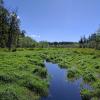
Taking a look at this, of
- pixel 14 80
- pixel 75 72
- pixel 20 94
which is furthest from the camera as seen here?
pixel 75 72

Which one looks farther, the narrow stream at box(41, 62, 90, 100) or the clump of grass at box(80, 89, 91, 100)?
the narrow stream at box(41, 62, 90, 100)

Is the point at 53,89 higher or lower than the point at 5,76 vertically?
lower

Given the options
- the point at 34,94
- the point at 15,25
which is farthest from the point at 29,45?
the point at 34,94

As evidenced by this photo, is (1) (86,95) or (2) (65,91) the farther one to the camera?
(2) (65,91)

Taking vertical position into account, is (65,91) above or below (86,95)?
below

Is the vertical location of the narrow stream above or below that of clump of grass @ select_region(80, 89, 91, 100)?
below

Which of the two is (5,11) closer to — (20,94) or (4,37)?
(4,37)

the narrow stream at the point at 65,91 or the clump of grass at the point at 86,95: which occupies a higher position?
the clump of grass at the point at 86,95

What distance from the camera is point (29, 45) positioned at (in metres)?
168

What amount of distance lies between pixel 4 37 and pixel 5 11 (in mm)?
10323

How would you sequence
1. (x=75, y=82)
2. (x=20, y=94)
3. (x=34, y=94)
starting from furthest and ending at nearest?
1. (x=75, y=82)
2. (x=34, y=94)
3. (x=20, y=94)

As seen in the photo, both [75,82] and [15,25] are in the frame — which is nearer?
[75,82]

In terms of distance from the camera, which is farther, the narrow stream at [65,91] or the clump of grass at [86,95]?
the narrow stream at [65,91]

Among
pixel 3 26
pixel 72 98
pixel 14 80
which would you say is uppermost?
pixel 3 26
